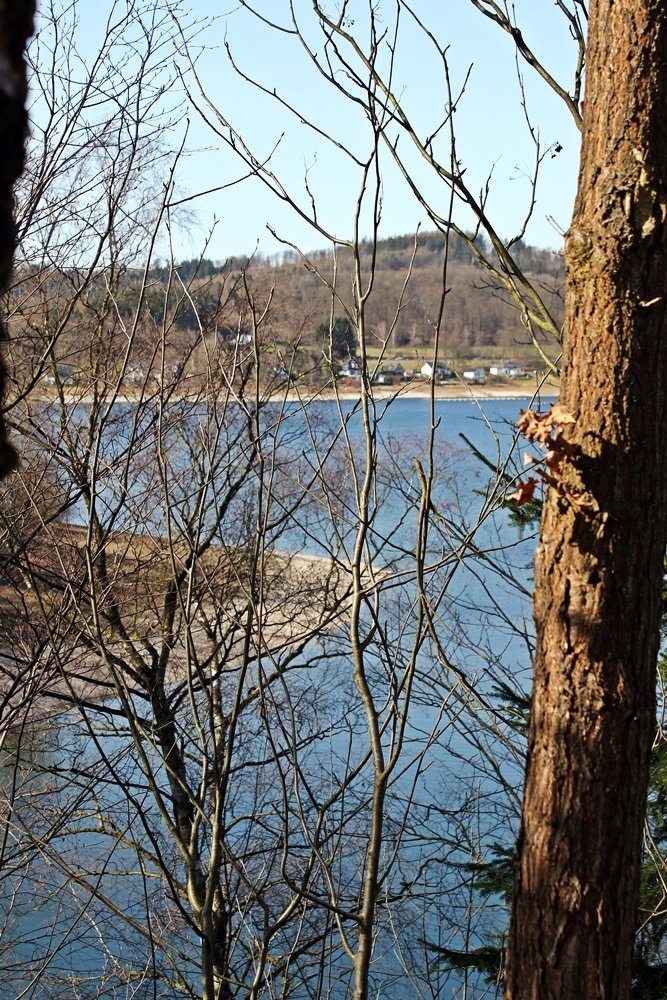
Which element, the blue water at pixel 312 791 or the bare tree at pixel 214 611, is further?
the blue water at pixel 312 791

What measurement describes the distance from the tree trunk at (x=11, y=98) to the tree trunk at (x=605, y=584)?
1.60 meters

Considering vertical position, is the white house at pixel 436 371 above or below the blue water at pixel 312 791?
above

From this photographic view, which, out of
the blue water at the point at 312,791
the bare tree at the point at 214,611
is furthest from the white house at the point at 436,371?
the blue water at the point at 312,791

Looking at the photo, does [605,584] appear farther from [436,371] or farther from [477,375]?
[477,375]

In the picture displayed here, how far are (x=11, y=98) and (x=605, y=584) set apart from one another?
1733 millimetres

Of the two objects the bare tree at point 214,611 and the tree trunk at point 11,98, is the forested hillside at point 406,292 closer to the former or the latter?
the bare tree at point 214,611

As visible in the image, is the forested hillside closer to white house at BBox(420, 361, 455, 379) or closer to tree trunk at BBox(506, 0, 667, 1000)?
white house at BBox(420, 361, 455, 379)

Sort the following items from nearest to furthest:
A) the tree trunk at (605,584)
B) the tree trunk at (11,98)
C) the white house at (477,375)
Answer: the tree trunk at (11,98)
the tree trunk at (605,584)
the white house at (477,375)

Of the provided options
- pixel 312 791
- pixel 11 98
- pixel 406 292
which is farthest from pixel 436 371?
pixel 312 791

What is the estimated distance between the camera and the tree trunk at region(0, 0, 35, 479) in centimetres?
61

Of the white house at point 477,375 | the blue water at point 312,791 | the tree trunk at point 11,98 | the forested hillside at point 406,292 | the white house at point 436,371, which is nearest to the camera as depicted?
the tree trunk at point 11,98

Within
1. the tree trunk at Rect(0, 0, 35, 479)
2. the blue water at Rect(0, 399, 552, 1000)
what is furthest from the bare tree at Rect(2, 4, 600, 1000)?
the tree trunk at Rect(0, 0, 35, 479)

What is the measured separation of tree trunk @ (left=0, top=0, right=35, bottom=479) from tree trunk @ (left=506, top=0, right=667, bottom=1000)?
5.24ft

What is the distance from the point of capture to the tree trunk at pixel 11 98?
0.61 m
